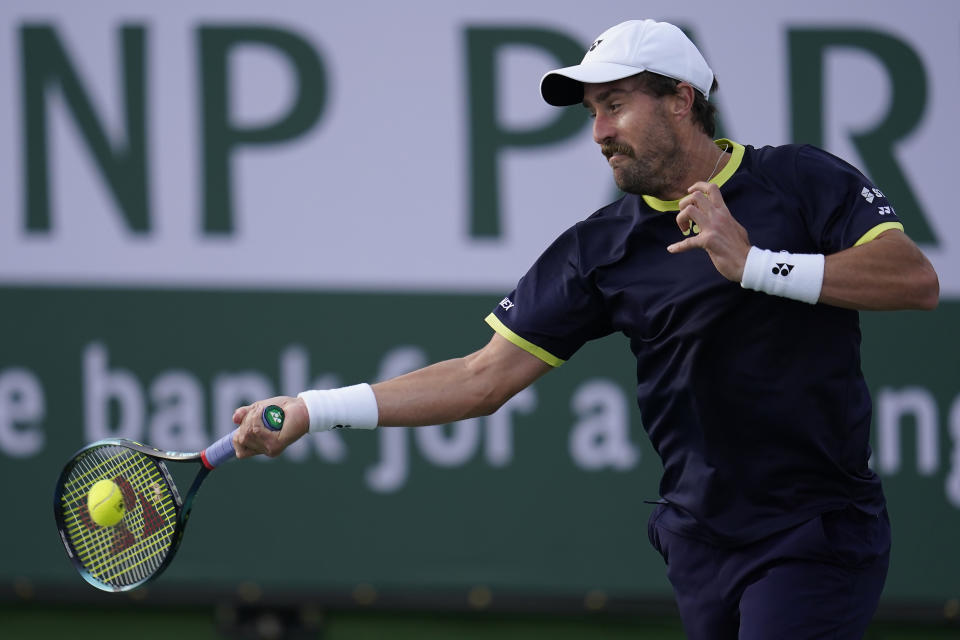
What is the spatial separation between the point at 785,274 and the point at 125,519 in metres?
1.71

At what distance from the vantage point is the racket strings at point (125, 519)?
3.27 m

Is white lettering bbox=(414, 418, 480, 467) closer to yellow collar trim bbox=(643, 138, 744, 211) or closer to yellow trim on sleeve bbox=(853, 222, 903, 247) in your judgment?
yellow collar trim bbox=(643, 138, 744, 211)

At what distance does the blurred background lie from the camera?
4.89 meters

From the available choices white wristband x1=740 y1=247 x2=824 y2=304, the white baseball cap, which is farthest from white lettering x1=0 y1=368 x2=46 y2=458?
white wristband x1=740 y1=247 x2=824 y2=304

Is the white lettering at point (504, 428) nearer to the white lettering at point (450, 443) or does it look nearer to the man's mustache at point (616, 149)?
the white lettering at point (450, 443)

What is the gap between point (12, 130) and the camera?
197 inches

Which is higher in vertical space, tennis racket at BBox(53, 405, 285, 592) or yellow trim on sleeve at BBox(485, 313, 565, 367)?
yellow trim on sleeve at BBox(485, 313, 565, 367)

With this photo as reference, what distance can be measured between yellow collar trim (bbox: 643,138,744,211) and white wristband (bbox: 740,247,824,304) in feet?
1.03

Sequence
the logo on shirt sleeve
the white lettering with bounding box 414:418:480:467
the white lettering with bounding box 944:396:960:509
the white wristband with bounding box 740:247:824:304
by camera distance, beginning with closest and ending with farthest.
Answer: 1. the white wristband with bounding box 740:247:824:304
2. the logo on shirt sleeve
3. the white lettering with bounding box 944:396:960:509
4. the white lettering with bounding box 414:418:480:467

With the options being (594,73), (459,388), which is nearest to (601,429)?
(459,388)

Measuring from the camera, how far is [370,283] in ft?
16.3

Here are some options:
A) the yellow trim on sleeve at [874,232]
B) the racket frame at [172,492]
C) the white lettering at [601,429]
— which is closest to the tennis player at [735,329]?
the yellow trim on sleeve at [874,232]

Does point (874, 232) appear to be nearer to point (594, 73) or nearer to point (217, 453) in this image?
point (594, 73)

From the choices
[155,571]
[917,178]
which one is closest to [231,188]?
[155,571]
